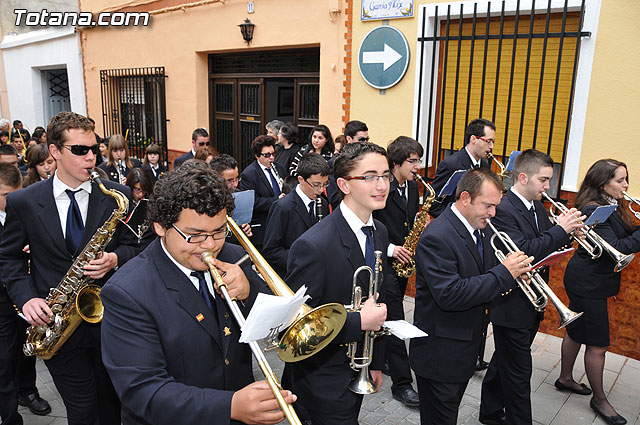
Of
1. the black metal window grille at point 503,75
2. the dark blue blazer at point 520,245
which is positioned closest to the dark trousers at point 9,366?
the dark blue blazer at point 520,245

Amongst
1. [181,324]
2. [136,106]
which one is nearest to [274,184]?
[181,324]

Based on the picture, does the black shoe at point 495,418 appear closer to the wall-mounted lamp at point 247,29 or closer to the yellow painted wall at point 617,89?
the yellow painted wall at point 617,89

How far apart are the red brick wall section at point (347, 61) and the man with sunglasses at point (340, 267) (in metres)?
4.96

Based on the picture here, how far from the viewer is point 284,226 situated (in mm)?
4543

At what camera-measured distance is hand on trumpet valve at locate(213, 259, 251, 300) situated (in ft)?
6.84

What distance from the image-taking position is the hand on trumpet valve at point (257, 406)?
176 centimetres

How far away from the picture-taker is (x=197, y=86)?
423 inches

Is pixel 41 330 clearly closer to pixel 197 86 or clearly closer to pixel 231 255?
pixel 231 255

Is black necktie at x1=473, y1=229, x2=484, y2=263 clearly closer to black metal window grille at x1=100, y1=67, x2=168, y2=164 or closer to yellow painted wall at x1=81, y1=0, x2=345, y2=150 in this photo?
yellow painted wall at x1=81, y1=0, x2=345, y2=150

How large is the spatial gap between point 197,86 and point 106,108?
4424mm

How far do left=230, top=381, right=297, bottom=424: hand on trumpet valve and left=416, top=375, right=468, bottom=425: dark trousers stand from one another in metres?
1.75

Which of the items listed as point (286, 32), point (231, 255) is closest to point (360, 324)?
point (231, 255)

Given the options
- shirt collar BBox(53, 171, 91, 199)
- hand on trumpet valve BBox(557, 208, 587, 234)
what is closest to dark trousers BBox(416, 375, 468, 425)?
hand on trumpet valve BBox(557, 208, 587, 234)

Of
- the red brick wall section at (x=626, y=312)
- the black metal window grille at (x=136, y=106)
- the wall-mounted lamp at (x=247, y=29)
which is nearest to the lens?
the red brick wall section at (x=626, y=312)
